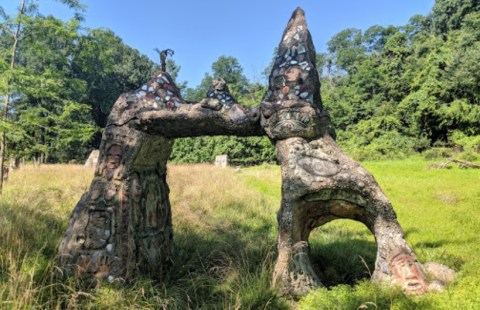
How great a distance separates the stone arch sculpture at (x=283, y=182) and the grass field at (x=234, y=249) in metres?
0.27

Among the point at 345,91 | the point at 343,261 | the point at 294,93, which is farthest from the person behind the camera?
the point at 345,91

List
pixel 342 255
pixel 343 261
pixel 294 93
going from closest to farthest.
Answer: pixel 294 93
pixel 343 261
pixel 342 255

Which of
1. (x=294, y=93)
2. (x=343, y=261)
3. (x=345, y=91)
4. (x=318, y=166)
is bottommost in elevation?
(x=343, y=261)

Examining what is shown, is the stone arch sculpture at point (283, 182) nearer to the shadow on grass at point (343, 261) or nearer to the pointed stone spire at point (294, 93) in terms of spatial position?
the pointed stone spire at point (294, 93)

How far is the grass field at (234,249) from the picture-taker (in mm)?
3084

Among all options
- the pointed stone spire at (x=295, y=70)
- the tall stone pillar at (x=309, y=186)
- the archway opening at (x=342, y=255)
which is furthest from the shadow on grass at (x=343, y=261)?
the pointed stone spire at (x=295, y=70)

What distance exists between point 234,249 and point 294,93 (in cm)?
258

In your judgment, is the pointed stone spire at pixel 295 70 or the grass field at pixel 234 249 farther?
the pointed stone spire at pixel 295 70

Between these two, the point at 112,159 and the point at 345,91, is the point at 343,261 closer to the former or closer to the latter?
the point at 112,159

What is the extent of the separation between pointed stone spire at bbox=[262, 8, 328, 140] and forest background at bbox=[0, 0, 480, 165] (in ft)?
18.9

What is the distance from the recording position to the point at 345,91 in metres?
35.1

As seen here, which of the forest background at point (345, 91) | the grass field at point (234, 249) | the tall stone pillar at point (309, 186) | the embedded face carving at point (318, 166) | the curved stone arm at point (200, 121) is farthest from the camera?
the forest background at point (345, 91)

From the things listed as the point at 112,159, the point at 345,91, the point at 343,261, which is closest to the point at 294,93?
the point at 112,159

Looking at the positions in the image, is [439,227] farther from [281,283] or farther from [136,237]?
[136,237]
